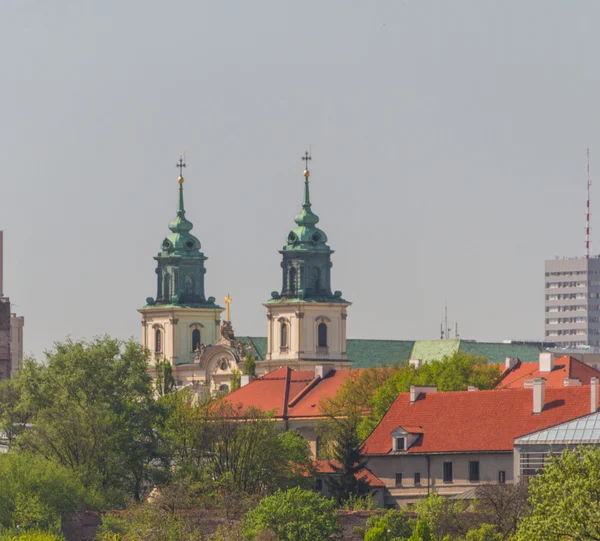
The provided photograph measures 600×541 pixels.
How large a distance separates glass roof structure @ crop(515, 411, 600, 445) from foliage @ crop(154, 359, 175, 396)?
63.2 m

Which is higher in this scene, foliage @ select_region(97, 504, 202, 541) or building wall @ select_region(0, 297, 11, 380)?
building wall @ select_region(0, 297, 11, 380)

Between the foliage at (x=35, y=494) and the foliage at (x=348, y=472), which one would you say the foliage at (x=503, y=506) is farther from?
the foliage at (x=35, y=494)

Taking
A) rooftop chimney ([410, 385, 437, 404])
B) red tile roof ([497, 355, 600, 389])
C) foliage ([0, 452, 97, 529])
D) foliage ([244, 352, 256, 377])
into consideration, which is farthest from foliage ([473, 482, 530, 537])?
foliage ([244, 352, 256, 377])

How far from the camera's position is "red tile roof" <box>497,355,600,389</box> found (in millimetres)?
139500

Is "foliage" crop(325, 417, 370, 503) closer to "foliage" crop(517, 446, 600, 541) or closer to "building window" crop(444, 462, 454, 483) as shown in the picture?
"building window" crop(444, 462, 454, 483)

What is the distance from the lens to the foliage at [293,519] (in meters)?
89.9

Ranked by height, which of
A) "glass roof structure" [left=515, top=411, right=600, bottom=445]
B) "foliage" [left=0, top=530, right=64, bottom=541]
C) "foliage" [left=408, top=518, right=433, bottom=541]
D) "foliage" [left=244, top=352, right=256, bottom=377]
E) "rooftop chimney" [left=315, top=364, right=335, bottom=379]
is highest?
"foliage" [left=244, top=352, right=256, bottom=377]

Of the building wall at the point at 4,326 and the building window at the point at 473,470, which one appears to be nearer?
the building window at the point at 473,470

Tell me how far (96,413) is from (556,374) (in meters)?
40.4

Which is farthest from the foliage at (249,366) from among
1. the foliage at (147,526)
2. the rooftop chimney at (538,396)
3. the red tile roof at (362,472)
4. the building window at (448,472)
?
the foliage at (147,526)

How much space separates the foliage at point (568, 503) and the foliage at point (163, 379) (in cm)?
10154

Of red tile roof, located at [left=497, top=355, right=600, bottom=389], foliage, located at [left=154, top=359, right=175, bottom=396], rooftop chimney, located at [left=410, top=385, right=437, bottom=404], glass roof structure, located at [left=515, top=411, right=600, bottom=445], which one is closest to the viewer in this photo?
glass roof structure, located at [left=515, top=411, right=600, bottom=445]

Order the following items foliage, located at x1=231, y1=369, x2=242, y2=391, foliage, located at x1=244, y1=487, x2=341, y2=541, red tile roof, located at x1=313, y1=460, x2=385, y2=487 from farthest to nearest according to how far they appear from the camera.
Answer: foliage, located at x1=231, y1=369, x2=242, y2=391, red tile roof, located at x1=313, y1=460, x2=385, y2=487, foliage, located at x1=244, y1=487, x2=341, y2=541

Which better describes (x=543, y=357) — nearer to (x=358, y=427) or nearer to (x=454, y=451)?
(x=358, y=427)
